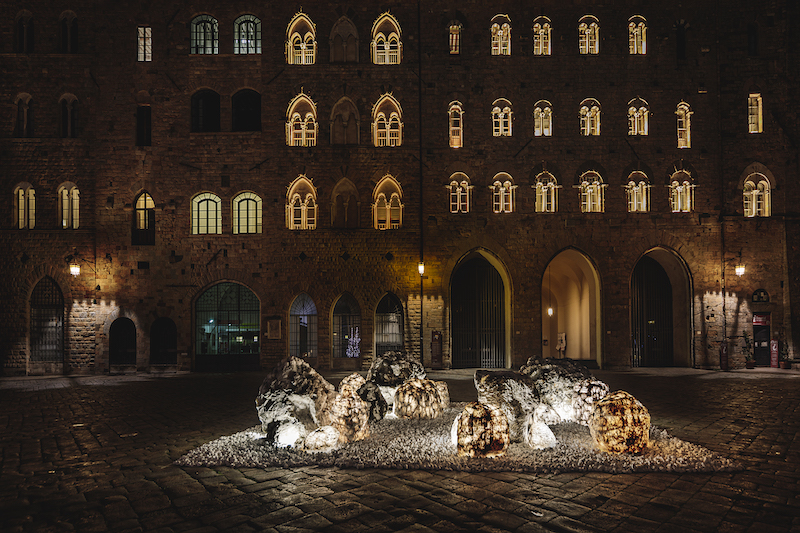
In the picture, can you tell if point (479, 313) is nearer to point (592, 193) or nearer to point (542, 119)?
point (592, 193)

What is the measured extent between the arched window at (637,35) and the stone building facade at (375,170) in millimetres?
129

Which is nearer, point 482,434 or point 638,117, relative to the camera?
point 482,434

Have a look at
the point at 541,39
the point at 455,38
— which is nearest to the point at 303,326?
the point at 455,38

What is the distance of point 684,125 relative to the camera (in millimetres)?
20859

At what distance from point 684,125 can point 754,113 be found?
2932 millimetres

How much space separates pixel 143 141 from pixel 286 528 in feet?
63.9

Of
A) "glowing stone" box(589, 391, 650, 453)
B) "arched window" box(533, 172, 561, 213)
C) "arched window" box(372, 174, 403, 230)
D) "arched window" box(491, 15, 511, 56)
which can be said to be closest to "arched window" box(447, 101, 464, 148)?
"arched window" box(491, 15, 511, 56)

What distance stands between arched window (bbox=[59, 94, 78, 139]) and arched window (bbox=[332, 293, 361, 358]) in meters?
12.7

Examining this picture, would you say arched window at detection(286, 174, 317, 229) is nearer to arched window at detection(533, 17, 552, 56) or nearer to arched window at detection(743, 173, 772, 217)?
arched window at detection(533, 17, 552, 56)

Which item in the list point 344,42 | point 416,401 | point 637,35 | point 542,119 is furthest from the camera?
point 637,35

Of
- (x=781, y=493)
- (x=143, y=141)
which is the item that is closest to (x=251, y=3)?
(x=143, y=141)

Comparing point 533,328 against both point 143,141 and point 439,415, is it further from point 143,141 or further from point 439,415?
point 143,141

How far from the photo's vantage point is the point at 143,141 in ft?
67.2

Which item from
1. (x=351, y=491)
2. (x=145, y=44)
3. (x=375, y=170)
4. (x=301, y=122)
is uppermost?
(x=145, y=44)
